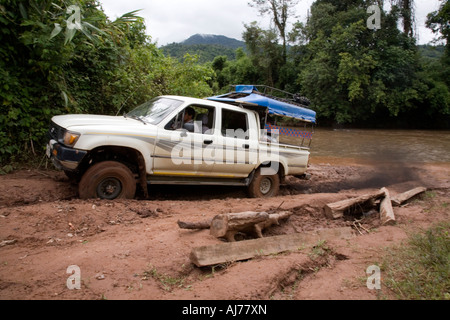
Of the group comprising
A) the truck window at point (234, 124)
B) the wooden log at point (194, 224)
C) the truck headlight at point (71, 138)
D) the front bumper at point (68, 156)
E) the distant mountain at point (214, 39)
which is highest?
the distant mountain at point (214, 39)

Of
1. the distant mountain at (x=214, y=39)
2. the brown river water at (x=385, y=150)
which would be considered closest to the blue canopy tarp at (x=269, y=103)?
the brown river water at (x=385, y=150)

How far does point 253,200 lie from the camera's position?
6160 mm

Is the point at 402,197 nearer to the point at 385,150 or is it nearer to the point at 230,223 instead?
the point at 230,223

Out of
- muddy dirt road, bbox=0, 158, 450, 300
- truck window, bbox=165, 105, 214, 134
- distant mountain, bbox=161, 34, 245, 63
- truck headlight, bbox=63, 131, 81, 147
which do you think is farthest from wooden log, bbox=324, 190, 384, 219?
distant mountain, bbox=161, 34, 245, 63

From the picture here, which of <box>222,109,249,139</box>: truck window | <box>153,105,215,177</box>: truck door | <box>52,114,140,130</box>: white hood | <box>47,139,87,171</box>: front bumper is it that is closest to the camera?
<box>47,139,87,171</box>: front bumper

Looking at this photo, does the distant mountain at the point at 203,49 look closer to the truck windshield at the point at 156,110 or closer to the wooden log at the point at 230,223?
the truck windshield at the point at 156,110

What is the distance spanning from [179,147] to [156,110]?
838 millimetres

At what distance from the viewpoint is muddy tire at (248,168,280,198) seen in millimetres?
6566

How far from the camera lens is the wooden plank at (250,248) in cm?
313

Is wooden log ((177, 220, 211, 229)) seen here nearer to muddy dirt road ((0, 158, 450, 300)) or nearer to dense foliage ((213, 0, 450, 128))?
muddy dirt road ((0, 158, 450, 300))

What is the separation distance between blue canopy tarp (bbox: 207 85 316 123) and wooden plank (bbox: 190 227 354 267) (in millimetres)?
2970

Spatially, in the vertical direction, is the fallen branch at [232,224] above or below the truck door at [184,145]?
below

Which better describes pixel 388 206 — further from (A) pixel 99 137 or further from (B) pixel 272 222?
(A) pixel 99 137

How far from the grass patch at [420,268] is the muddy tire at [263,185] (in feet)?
10.5
